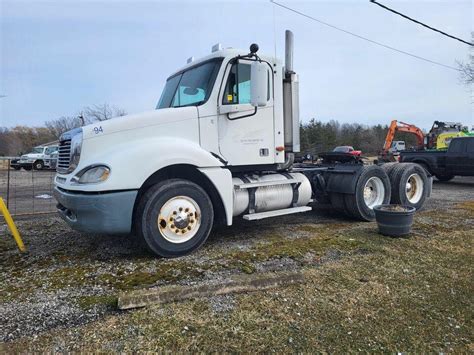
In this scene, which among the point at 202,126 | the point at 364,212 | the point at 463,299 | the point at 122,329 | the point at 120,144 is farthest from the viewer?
the point at 364,212

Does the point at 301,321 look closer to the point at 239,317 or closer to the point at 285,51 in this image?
the point at 239,317

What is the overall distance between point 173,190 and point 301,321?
7.66 ft

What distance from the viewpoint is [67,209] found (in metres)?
4.62

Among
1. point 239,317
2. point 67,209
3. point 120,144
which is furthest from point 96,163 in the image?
point 239,317

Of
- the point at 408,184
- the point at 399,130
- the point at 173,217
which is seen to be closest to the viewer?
the point at 173,217

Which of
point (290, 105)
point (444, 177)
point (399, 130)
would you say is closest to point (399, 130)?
point (399, 130)

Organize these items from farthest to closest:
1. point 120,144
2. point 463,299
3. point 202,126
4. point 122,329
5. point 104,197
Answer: point 202,126
point 120,144
point 104,197
point 463,299
point 122,329

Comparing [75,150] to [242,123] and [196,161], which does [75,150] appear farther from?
[242,123]

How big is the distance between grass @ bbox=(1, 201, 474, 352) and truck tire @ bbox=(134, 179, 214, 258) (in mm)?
292

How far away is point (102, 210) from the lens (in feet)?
13.8

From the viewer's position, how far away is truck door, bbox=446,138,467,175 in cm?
1373

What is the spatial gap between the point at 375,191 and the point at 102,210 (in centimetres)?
529

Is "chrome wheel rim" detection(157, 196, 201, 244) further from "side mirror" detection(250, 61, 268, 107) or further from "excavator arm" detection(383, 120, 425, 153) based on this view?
"excavator arm" detection(383, 120, 425, 153)

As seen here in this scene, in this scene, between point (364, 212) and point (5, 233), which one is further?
point (364, 212)
